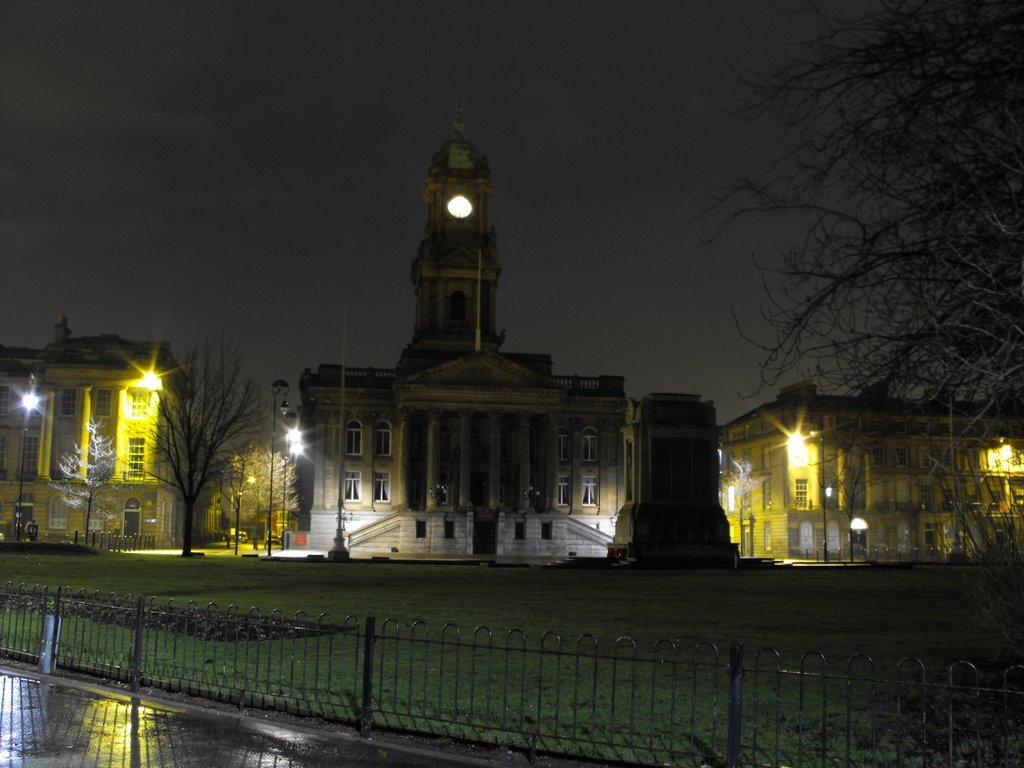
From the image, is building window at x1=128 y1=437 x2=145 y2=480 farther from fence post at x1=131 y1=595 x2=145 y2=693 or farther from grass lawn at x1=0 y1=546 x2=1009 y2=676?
fence post at x1=131 y1=595 x2=145 y2=693

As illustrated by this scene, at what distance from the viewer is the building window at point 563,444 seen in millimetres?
98375

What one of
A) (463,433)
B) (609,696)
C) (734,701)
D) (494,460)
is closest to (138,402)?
(463,433)

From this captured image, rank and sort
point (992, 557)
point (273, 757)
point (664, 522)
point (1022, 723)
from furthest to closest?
point (664, 522) → point (992, 557) → point (1022, 723) → point (273, 757)

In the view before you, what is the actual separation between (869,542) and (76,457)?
67.0 m

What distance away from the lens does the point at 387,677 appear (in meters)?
13.4

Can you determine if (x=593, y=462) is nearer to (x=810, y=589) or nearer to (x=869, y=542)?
(x=869, y=542)

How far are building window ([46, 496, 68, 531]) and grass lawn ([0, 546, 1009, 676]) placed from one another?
141ft

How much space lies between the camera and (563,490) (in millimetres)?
98375

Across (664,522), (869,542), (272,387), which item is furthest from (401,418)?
(664,522)

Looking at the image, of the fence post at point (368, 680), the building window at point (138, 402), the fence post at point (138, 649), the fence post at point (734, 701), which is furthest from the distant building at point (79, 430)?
the fence post at point (734, 701)

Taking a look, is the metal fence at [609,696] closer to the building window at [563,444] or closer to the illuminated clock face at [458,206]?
the building window at [563,444]

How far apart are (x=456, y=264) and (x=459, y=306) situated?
14.9 ft

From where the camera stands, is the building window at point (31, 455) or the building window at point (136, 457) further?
the building window at point (31, 455)

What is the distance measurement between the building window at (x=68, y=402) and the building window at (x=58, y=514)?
23.2ft
